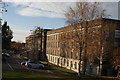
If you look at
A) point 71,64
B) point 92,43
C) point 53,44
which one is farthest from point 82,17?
point 53,44

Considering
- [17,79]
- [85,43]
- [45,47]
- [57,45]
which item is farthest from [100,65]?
[45,47]

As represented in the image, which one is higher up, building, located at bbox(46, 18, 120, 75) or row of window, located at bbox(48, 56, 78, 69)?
building, located at bbox(46, 18, 120, 75)

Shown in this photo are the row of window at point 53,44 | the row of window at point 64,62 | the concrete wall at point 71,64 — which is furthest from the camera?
the row of window at point 53,44

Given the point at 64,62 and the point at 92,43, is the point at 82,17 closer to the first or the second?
the point at 92,43

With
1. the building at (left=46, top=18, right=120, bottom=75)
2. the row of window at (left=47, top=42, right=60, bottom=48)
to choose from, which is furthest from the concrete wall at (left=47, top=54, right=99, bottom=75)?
the row of window at (left=47, top=42, right=60, bottom=48)

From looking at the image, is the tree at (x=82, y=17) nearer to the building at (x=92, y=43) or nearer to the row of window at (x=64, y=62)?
the building at (x=92, y=43)

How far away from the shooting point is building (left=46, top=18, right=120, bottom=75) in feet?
85.7

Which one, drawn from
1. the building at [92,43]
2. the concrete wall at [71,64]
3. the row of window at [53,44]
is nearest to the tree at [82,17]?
the building at [92,43]

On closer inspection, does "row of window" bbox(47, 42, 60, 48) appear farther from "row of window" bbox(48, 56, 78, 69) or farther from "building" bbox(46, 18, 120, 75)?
"building" bbox(46, 18, 120, 75)

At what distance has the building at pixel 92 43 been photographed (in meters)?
26.1

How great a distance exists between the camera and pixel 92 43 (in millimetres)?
26875

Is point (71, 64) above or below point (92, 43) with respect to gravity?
below

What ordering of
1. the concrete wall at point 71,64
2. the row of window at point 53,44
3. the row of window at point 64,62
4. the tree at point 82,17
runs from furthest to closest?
the row of window at point 53,44
the row of window at point 64,62
the concrete wall at point 71,64
the tree at point 82,17

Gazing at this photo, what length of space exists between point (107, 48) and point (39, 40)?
49093 mm
